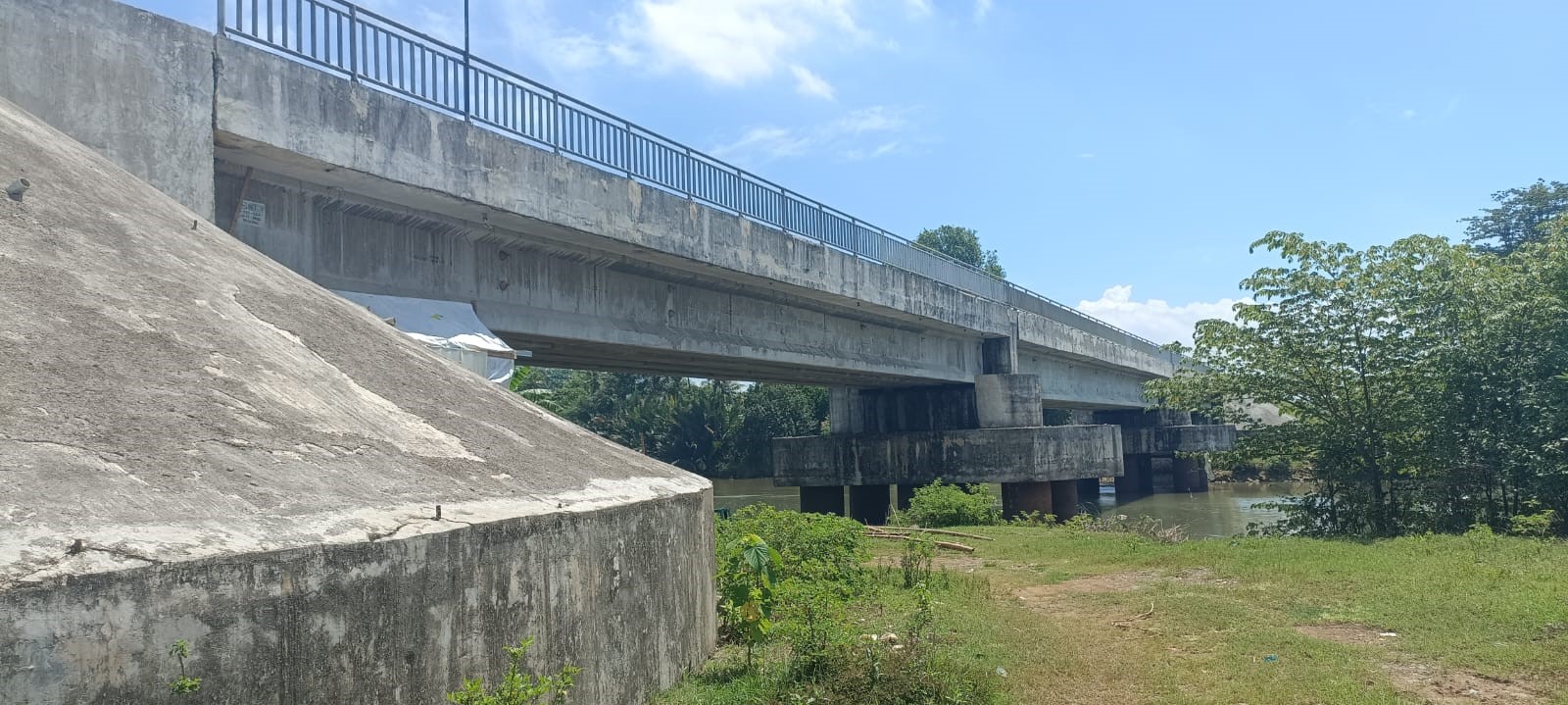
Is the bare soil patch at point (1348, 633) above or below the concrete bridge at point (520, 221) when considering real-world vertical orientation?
below

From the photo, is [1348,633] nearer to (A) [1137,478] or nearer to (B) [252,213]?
(B) [252,213]

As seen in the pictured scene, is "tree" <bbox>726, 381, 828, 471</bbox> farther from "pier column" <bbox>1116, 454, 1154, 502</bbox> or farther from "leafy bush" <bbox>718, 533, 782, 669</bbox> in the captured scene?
"leafy bush" <bbox>718, 533, 782, 669</bbox>

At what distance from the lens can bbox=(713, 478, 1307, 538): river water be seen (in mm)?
25953

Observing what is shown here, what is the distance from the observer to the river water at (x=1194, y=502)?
2595cm

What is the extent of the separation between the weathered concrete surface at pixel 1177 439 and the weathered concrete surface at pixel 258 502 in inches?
1527

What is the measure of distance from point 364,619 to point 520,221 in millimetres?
7571

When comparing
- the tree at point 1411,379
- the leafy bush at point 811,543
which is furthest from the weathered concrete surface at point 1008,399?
the leafy bush at point 811,543

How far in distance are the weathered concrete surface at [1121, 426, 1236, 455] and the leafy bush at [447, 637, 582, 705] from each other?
3987 cm

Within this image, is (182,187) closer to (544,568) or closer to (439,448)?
(439,448)

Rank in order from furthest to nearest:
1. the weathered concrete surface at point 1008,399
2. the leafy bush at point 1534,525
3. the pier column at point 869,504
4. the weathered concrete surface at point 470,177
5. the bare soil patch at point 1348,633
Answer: the pier column at point 869,504 < the weathered concrete surface at point 1008,399 < the leafy bush at point 1534,525 < the weathered concrete surface at point 470,177 < the bare soil patch at point 1348,633

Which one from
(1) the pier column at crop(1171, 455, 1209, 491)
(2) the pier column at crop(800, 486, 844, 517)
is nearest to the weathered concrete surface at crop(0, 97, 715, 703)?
(2) the pier column at crop(800, 486, 844, 517)

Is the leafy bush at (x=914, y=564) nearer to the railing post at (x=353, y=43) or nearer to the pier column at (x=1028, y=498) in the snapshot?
the railing post at (x=353, y=43)

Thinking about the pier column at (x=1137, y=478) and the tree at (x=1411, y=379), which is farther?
the pier column at (x=1137, y=478)

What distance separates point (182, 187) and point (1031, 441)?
18.3 metres
